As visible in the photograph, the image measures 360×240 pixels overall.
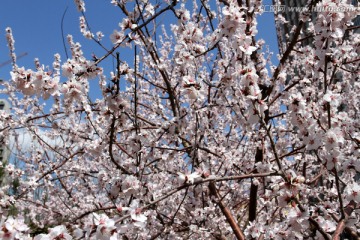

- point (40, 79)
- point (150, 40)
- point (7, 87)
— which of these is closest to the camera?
point (40, 79)

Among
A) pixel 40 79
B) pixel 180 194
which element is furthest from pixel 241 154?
pixel 40 79

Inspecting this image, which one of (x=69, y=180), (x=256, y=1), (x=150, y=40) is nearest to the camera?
(x=150, y=40)

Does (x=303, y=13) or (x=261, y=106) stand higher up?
(x=303, y=13)

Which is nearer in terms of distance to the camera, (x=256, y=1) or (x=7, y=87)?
(x=256, y=1)

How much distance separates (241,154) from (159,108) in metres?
1.63

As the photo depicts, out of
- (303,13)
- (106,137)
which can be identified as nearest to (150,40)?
(106,137)

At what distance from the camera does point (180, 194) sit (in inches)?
220

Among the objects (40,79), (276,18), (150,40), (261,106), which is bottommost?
(261,106)

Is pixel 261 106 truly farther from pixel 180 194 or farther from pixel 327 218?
pixel 180 194

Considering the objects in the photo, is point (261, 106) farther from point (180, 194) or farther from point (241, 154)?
point (180, 194)

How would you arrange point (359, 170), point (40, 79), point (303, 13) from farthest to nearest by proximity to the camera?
1. point (303, 13)
2. point (359, 170)
3. point (40, 79)

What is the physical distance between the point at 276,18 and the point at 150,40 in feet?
9.27

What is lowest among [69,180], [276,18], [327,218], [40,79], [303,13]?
[327,218]

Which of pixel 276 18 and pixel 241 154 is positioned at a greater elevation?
pixel 276 18
